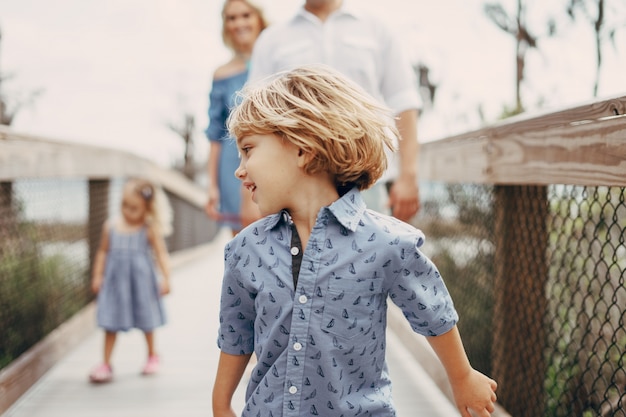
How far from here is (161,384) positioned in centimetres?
321

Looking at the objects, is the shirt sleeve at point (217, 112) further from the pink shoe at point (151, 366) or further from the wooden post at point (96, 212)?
the wooden post at point (96, 212)

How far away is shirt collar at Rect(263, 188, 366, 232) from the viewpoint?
1.46 meters

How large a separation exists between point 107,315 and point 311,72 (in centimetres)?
224

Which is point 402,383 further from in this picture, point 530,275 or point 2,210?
point 2,210

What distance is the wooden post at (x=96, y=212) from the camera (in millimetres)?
4574

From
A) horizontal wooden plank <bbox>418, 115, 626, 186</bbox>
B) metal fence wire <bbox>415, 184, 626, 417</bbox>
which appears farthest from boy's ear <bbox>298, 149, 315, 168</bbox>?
metal fence wire <bbox>415, 184, 626, 417</bbox>

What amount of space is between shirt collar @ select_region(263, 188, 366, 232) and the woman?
5.57 ft

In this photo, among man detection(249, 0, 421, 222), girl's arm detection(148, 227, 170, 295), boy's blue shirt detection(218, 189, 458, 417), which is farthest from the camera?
girl's arm detection(148, 227, 170, 295)

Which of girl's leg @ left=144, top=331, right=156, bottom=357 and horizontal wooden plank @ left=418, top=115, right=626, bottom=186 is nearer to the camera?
horizontal wooden plank @ left=418, top=115, right=626, bottom=186

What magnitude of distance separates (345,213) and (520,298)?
54.6 inches

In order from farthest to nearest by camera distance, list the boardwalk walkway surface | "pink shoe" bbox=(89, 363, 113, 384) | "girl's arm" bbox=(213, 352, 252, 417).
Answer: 1. "pink shoe" bbox=(89, 363, 113, 384)
2. the boardwalk walkway surface
3. "girl's arm" bbox=(213, 352, 252, 417)

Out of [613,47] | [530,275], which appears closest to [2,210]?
[530,275]

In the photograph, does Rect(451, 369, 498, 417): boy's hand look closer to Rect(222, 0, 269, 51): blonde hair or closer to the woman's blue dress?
the woman's blue dress

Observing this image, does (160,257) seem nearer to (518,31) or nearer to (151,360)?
(151,360)
